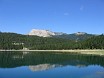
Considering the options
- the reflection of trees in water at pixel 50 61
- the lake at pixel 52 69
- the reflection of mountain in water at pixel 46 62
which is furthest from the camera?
the reflection of trees in water at pixel 50 61

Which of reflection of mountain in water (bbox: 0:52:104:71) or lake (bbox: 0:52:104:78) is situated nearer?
lake (bbox: 0:52:104:78)

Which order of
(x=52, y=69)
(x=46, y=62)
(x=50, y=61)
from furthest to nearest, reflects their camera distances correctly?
(x=50, y=61) → (x=46, y=62) → (x=52, y=69)

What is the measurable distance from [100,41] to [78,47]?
16.6m

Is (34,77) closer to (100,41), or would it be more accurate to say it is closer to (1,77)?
(1,77)

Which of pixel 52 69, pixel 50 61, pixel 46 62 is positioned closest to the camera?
pixel 52 69

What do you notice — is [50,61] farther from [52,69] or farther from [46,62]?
[52,69]

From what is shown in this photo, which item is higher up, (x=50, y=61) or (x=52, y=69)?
(x=52, y=69)

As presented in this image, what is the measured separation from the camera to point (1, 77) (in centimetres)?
4016

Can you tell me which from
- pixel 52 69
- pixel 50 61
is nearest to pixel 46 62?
pixel 50 61

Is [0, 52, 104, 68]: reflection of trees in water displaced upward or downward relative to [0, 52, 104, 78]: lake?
downward

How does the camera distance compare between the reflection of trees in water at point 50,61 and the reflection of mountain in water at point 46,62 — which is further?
the reflection of trees in water at point 50,61

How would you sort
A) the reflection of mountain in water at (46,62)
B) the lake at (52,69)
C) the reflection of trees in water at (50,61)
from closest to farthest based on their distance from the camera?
the lake at (52,69), the reflection of mountain in water at (46,62), the reflection of trees in water at (50,61)

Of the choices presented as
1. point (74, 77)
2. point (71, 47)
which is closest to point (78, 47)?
point (71, 47)

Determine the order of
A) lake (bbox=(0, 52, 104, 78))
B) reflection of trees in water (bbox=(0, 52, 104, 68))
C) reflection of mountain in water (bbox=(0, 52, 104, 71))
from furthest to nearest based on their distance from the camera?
reflection of trees in water (bbox=(0, 52, 104, 68)) < reflection of mountain in water (bbox=(0, 52, 104, 71)) < lake (bbox=(0, 52, 104, 78))
